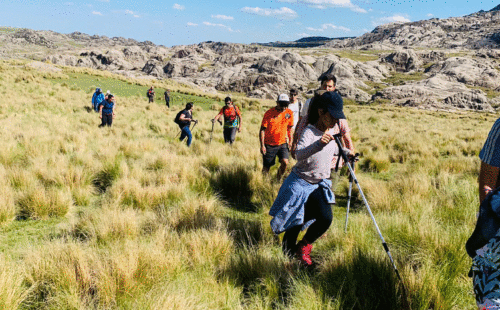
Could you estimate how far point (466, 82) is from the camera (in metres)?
107

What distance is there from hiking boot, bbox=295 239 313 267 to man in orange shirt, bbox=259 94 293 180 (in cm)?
322

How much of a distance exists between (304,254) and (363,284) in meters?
0.72

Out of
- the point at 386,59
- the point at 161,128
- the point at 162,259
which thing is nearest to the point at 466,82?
the point at 386,59

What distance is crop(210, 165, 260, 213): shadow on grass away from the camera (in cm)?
613

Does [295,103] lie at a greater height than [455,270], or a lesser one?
greater

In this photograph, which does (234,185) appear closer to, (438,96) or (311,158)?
(311,158)

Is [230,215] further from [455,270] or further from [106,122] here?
[106,122]

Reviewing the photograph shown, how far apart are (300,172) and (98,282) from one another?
7.23 feet

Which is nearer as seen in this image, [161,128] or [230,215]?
[230,215]

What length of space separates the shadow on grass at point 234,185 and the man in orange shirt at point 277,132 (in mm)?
614

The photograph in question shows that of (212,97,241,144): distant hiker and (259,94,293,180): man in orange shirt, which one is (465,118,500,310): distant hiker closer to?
(259,94,293,180): man in orange shirt

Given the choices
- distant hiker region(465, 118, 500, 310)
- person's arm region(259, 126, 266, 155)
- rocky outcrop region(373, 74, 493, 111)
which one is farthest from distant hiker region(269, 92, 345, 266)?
rocky outcrop region(373, 74, 493, 111)

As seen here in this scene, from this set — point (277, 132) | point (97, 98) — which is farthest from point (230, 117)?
point (97, 98)

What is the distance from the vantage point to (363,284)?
109 inches
